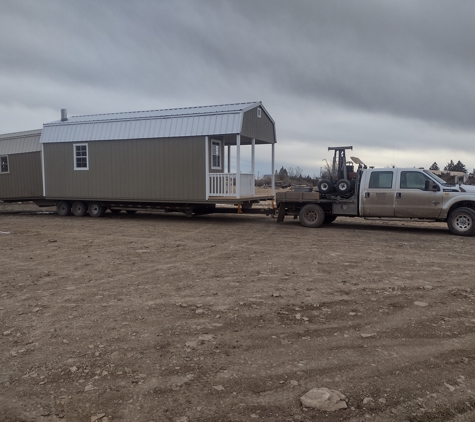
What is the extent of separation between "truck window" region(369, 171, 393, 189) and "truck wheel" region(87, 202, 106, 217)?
10.9 m

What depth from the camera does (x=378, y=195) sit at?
40.2ft

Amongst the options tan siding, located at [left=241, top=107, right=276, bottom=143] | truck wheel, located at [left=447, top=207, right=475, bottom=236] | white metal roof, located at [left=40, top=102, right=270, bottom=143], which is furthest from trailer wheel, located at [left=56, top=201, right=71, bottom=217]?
truck wheel, located at [left=447, top=207, right=475, bottom=236]

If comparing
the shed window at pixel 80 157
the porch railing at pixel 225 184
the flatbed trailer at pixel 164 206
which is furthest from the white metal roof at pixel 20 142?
the porch railing at pixel 225 184

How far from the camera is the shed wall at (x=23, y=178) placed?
1831 cm

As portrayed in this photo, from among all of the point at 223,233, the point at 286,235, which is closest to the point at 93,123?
the point at 223,233

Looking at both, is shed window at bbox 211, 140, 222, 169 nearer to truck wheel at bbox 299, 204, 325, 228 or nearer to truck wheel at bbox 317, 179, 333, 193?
A: truck wheel at bbox 299, 204, 325, 228

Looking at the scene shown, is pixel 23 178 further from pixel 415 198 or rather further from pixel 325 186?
pixel 415 198

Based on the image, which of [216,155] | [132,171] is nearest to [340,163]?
[216,155]

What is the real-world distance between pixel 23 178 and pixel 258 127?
11.2 m

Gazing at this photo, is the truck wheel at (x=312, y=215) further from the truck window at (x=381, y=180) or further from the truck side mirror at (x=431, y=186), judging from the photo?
the truck side mirror at (x=431, y=186)

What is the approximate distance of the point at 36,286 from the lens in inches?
245

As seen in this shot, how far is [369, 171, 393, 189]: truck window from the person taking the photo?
12164mm

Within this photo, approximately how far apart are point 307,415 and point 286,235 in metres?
8.76

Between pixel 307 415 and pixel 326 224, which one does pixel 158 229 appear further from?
pixel 307 415
